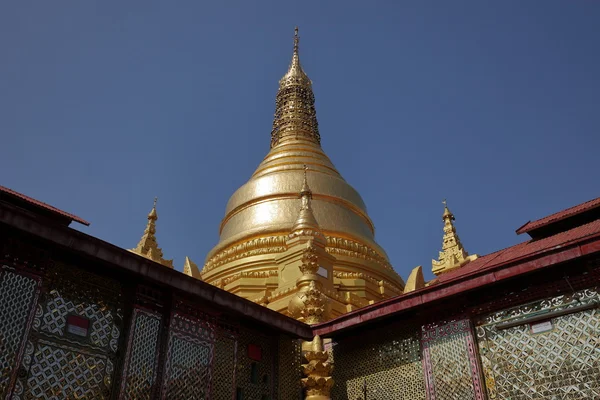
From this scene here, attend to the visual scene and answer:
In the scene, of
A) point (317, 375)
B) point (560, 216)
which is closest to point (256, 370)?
point (317, 375)

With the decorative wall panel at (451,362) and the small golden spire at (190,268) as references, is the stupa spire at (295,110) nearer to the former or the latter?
the small golden spire at (190,268)

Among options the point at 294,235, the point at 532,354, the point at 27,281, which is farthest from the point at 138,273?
the point at 294,235

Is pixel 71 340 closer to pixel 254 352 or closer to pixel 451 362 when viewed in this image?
pixel 254 352

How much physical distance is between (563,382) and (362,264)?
1103 centimetres

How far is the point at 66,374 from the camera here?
583cm

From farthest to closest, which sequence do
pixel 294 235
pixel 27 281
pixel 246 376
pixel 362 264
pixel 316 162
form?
pixel 316 162 → pixel 362 264 → pixel 294 235 → pixel 246 376 → pixel 27 281

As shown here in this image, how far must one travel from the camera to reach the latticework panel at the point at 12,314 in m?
5.39

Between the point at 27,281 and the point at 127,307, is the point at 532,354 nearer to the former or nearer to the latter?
the point at 127,307

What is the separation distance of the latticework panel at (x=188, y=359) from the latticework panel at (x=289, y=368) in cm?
125

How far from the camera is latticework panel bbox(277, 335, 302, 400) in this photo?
7.84 metres

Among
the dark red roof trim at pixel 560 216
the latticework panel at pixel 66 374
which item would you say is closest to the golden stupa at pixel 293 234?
the dark red roof trim at pixel 560 216

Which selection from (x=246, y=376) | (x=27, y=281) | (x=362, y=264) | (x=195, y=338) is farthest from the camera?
(x=362, y=264)

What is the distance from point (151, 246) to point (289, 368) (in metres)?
10.6

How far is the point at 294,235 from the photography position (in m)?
14.0
